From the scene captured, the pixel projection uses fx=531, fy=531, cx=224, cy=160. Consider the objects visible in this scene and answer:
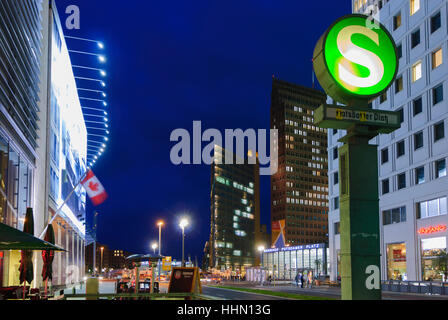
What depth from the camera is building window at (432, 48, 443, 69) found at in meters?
49.2

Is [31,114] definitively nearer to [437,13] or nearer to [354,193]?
[354,193]

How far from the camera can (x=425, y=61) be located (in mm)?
51406

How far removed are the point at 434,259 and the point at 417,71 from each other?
61.5 ft

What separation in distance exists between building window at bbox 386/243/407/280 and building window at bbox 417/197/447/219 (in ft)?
15.5

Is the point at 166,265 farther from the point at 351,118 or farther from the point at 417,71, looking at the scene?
the point at 417,71

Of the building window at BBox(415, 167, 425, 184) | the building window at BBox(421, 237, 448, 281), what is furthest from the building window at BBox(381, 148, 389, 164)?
the building window at BBox(421, 237, 448, 281)

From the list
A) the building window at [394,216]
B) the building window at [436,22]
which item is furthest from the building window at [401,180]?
the building window at [436,22]

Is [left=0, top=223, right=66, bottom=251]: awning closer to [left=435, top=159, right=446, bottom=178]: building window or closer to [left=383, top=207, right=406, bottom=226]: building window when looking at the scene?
[left=435, top=159, right=446, bottom=178]: building window

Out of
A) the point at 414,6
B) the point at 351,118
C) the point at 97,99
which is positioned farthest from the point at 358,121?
the point at 414,6

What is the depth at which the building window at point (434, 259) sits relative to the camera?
150 feet

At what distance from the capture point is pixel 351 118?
1029 cm
